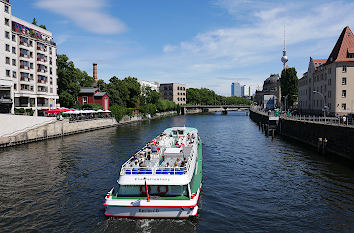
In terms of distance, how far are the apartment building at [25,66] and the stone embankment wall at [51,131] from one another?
12.3m

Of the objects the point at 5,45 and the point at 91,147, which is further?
the point at 5,45

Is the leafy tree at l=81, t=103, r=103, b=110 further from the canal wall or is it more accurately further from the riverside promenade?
the canal wall

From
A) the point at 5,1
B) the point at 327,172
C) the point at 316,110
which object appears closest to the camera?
the point at 327,172

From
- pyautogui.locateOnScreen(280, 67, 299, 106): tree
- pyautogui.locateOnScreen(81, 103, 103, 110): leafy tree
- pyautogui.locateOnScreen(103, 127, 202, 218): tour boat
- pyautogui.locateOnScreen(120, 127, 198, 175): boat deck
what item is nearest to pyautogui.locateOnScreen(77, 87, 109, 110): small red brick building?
pyautogui.locateOnScreen(81, 103, 103, 110): leafy tree

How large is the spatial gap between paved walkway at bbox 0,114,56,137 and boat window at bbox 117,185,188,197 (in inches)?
1595

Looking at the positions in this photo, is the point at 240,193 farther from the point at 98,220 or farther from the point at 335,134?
the point at 335,134

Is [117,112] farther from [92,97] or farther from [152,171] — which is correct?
[152,171]

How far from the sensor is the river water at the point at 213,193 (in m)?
20.1

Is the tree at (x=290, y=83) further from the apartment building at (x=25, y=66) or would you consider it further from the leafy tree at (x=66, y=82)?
the apartment building at (x=25, y=66)

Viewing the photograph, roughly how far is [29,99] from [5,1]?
25.1m

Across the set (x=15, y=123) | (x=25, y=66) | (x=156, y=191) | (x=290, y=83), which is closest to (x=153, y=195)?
(x=156, y=191)

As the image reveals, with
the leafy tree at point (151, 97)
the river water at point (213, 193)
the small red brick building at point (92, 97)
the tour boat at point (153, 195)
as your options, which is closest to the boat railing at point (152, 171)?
the tour boat at point (153, 195)

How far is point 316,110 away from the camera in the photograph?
3492 inches

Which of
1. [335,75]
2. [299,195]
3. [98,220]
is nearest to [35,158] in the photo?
[98,220]
